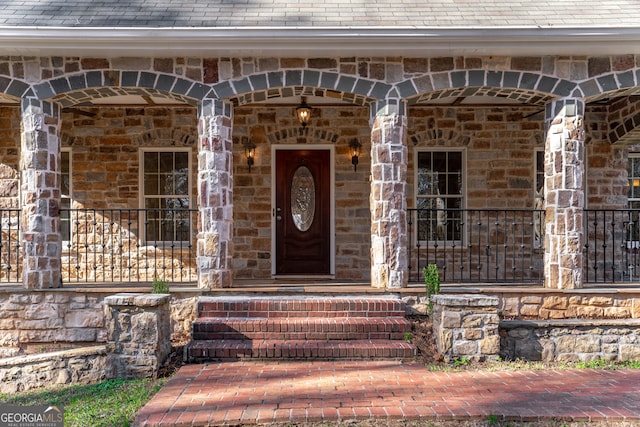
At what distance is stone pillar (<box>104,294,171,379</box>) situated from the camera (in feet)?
16.1

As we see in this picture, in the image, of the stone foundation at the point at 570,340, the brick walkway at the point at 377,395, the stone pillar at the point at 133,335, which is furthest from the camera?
the stone foundation at the point at 570,340

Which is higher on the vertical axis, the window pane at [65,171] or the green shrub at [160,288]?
the window pane at [65,171]

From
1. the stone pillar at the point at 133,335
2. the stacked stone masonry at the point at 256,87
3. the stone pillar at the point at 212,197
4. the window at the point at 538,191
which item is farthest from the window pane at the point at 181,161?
the window at the point at 538,191

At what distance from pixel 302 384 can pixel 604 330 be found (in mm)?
3799

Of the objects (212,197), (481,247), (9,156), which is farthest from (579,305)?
(9,156)

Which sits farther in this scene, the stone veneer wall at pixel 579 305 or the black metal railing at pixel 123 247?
the black metal railing at pixel 123 247

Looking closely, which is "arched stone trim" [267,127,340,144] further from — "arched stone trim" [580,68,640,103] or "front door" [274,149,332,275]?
"arched stone trim" [580,68,640,103]

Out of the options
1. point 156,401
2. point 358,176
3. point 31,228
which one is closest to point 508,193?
point 358,176

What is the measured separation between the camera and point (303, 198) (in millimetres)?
8500

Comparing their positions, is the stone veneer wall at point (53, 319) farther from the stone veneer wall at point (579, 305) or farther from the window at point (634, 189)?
the window at point (634, 189)

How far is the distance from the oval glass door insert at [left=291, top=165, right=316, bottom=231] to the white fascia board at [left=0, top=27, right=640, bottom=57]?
2.77 meters

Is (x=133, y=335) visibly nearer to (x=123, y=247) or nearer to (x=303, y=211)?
(x=123, y=247)

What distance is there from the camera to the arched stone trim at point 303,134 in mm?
Result: 8305

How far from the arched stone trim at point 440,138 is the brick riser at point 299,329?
3.54 metres
